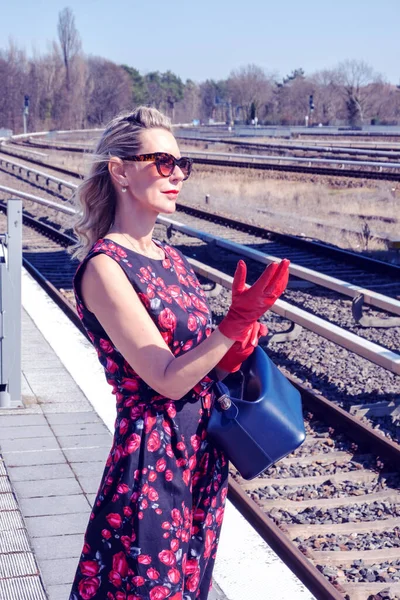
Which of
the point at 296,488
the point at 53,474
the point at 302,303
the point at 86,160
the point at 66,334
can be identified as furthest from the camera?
the point at 302,303

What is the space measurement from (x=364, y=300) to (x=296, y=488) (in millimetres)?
4009

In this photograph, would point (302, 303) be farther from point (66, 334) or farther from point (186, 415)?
point (186, 415)

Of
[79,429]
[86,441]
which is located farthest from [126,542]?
[79,429]

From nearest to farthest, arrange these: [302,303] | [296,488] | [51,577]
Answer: [51,577]
[296,488]
[302,303]

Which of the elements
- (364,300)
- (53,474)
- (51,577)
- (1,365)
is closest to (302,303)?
(364,300)

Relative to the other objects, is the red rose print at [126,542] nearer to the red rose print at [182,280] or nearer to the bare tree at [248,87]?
the red rose print at [182,280]

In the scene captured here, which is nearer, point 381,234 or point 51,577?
point 51,577

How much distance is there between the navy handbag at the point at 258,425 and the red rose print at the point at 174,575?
30 centimetres

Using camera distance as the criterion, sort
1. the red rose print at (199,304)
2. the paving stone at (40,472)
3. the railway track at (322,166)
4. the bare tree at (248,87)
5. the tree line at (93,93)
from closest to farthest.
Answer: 1. the red rose print at (199,304)
2. the paving stone at (40,472)
3. the railway track at (322,166)
4. the tree line at (93,93)
5. the bare tree at (248,87)

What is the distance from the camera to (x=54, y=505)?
4270 millimetres

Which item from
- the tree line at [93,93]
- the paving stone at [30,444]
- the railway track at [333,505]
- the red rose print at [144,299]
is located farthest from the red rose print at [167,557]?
the tree line at [93,93]

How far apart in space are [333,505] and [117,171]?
309 centimetres

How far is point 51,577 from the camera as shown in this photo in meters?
3.51

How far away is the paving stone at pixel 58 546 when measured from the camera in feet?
12.2
